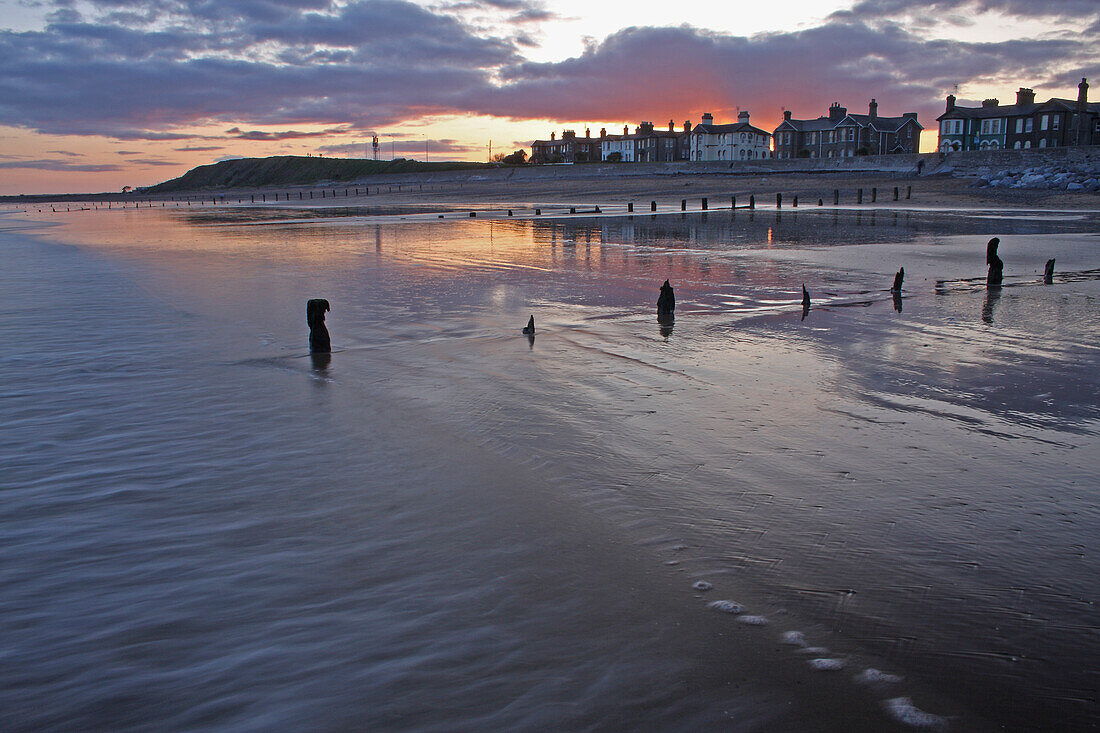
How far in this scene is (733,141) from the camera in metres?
106

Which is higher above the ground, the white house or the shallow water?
the white house

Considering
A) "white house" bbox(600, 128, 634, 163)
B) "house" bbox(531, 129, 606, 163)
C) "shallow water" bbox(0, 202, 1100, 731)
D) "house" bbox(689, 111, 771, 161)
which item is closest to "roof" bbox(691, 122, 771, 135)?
"house" bbox(689, 111, 771, 161)

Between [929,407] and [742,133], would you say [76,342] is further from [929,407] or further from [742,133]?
[742,133]

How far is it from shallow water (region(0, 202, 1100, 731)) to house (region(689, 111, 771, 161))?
10110 cm

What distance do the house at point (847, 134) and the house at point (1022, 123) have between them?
6.79 meters

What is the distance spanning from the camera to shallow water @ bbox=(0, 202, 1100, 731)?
3.15 meters

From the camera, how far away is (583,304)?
12.7 meters

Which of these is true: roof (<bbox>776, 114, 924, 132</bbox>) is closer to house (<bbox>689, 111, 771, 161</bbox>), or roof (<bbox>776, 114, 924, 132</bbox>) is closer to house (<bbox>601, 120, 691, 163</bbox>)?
house (<bbox>689, 111, 771, 161</bbox>)

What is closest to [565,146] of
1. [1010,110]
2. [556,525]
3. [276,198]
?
[276,198]

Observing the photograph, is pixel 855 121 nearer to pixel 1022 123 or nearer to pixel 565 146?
pixel 1022 123

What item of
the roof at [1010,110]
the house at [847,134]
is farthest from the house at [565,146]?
the roof at [1010,110]

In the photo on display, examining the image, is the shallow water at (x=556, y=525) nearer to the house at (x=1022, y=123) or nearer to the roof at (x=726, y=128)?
the house at (x=1022, y=123)

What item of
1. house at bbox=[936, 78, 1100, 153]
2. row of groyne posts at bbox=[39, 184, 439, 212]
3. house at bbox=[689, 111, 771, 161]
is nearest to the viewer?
house at bbox=[936, 78, 1100, 153]

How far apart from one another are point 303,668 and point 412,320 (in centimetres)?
857
